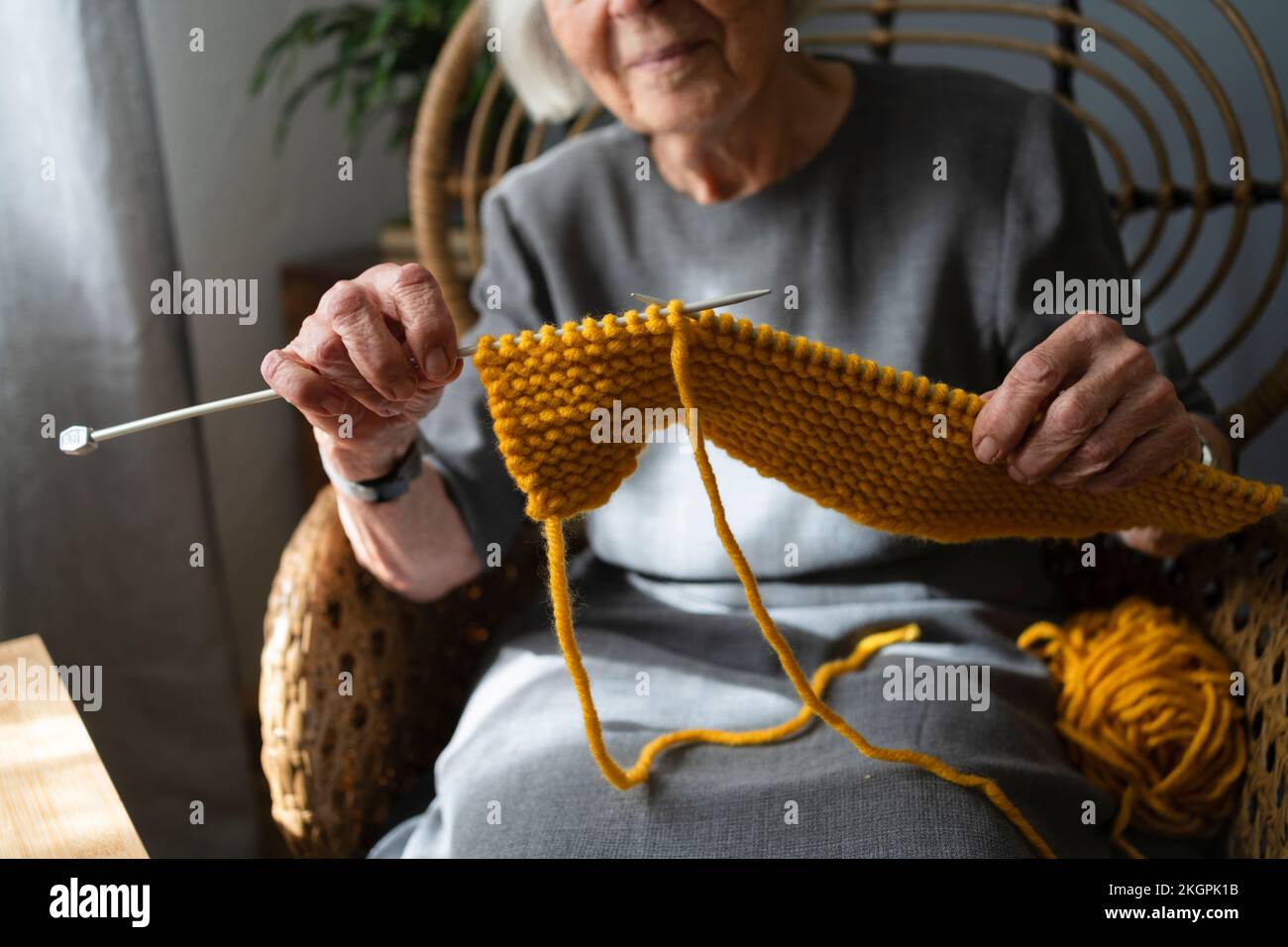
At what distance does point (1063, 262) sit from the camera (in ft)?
3.11

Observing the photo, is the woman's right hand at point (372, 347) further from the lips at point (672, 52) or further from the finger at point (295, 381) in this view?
the lips at point (672, 52)

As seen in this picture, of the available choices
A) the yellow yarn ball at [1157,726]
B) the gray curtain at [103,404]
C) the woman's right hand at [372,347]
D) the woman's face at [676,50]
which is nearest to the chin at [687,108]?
the woman's face at [676,50]

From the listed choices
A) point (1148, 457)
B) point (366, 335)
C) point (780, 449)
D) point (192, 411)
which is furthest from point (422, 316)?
point (1148, 457)

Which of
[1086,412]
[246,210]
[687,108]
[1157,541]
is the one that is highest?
[246,210]

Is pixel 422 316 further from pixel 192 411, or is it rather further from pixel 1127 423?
pixel 1127 423

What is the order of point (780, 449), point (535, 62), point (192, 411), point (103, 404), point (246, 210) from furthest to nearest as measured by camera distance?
point (246, 210) < point (103, 404) < point (535, 62) < point (780, 449) < point (192, 411)

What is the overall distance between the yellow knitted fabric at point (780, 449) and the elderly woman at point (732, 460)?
4 centimetres

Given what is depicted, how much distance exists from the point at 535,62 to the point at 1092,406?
0.67m

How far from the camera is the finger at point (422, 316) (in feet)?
2.23

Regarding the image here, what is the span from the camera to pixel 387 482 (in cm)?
86

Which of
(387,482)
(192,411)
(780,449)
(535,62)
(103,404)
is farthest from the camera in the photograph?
(103,404)

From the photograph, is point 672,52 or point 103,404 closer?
point 672,52

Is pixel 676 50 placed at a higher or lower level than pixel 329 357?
higher

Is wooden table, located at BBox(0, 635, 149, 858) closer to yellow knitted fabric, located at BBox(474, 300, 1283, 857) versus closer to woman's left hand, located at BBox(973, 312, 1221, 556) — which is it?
yellow knitted fabric, located at BBox(474, 300, 1283, 857)
